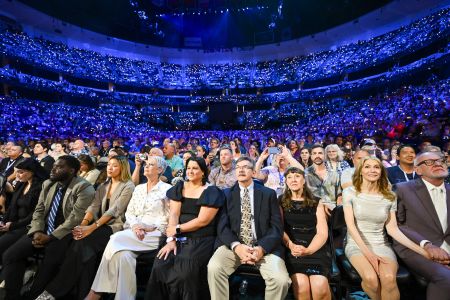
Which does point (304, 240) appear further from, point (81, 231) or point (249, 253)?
point (81, 231)

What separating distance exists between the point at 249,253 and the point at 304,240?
680 millimetres

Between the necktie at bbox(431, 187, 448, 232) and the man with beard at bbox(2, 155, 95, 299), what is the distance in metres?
4.08

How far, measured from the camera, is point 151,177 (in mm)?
3904

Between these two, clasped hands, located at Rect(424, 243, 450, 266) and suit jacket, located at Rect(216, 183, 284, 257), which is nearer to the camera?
clasped hands, located at Rect(424, 243, 450, 266)

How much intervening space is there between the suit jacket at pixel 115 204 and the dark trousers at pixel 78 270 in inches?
14.4

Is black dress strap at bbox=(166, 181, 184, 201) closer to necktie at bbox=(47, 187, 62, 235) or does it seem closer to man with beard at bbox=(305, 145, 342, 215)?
necktie at bbox=(47, 187, 62, 235)

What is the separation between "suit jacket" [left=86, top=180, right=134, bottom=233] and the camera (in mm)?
3922

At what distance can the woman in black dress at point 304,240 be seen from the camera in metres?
2.91

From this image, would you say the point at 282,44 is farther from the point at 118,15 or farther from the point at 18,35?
the point at 18,35

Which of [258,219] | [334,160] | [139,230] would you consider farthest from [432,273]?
[139,230]

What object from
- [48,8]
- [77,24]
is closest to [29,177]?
[48,8]

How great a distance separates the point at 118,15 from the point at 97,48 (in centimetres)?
489

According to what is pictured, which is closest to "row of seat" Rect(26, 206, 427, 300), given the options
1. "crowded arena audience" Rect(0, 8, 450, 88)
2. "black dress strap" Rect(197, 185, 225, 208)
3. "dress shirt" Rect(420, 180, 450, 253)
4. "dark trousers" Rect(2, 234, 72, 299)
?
"dress shirt" Rect(420, 180, 450, 253)

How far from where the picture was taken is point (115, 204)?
3957 millimetres
